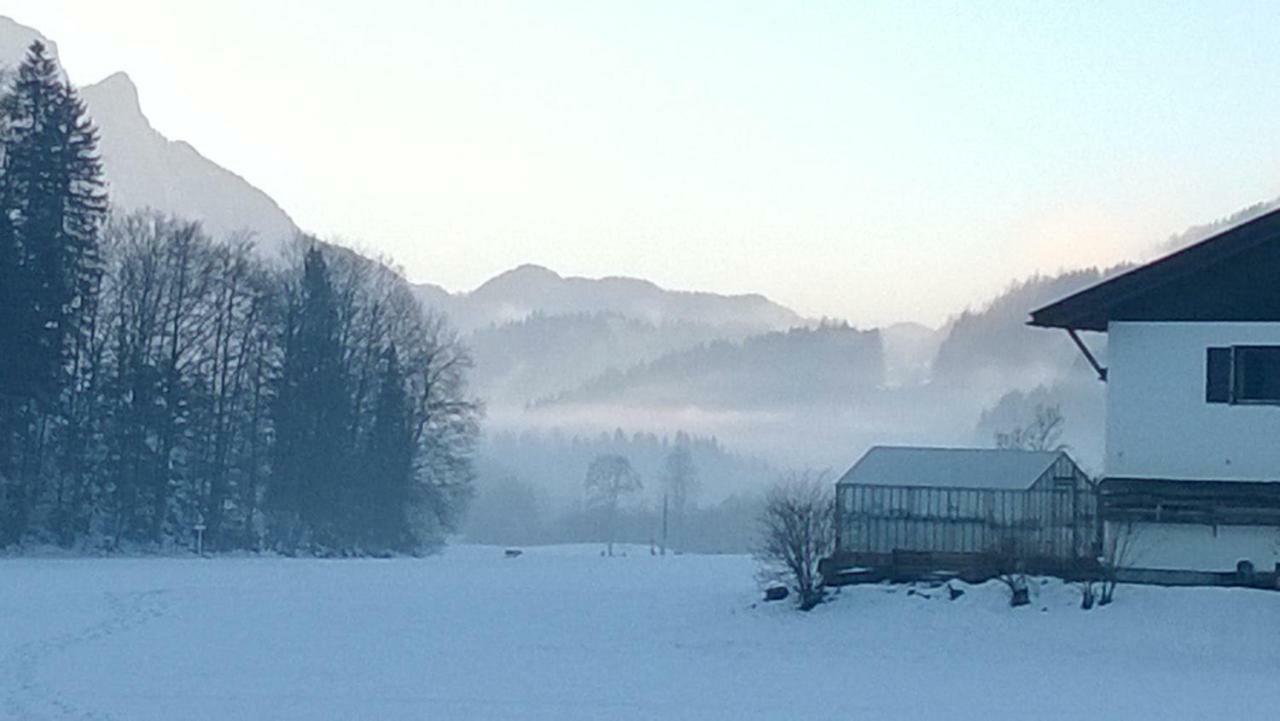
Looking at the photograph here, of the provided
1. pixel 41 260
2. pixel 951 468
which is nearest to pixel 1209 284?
pixel 951 468

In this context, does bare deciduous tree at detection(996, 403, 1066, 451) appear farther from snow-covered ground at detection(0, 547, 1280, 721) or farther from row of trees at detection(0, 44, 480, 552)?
snow-covered ground at detection(0, 547, 1280, 721)

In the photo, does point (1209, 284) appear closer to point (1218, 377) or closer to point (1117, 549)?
point (1218, 377)

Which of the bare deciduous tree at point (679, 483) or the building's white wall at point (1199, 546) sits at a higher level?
the bare deciduous tree at point (679, 483)

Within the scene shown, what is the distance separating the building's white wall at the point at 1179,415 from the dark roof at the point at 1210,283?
0.22m

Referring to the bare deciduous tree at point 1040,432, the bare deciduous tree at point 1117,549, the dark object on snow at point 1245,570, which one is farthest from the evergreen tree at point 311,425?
the dark object on snow at point 1245,570

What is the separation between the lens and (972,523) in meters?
29.2

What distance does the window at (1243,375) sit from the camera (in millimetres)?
27906

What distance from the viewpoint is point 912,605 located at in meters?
27.9

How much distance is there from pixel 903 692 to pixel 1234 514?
8629 millimetres

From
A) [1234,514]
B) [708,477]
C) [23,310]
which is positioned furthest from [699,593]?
[708,477]

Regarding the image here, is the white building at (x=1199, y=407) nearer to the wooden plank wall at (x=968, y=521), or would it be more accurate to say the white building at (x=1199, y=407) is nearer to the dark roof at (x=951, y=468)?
the wooden plank wall at (x=968, y=521)

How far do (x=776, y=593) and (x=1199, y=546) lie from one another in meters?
6.84

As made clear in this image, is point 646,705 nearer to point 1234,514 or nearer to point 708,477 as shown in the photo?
point 1234,514

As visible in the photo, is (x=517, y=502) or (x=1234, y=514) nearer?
(x=1234, y=514)
